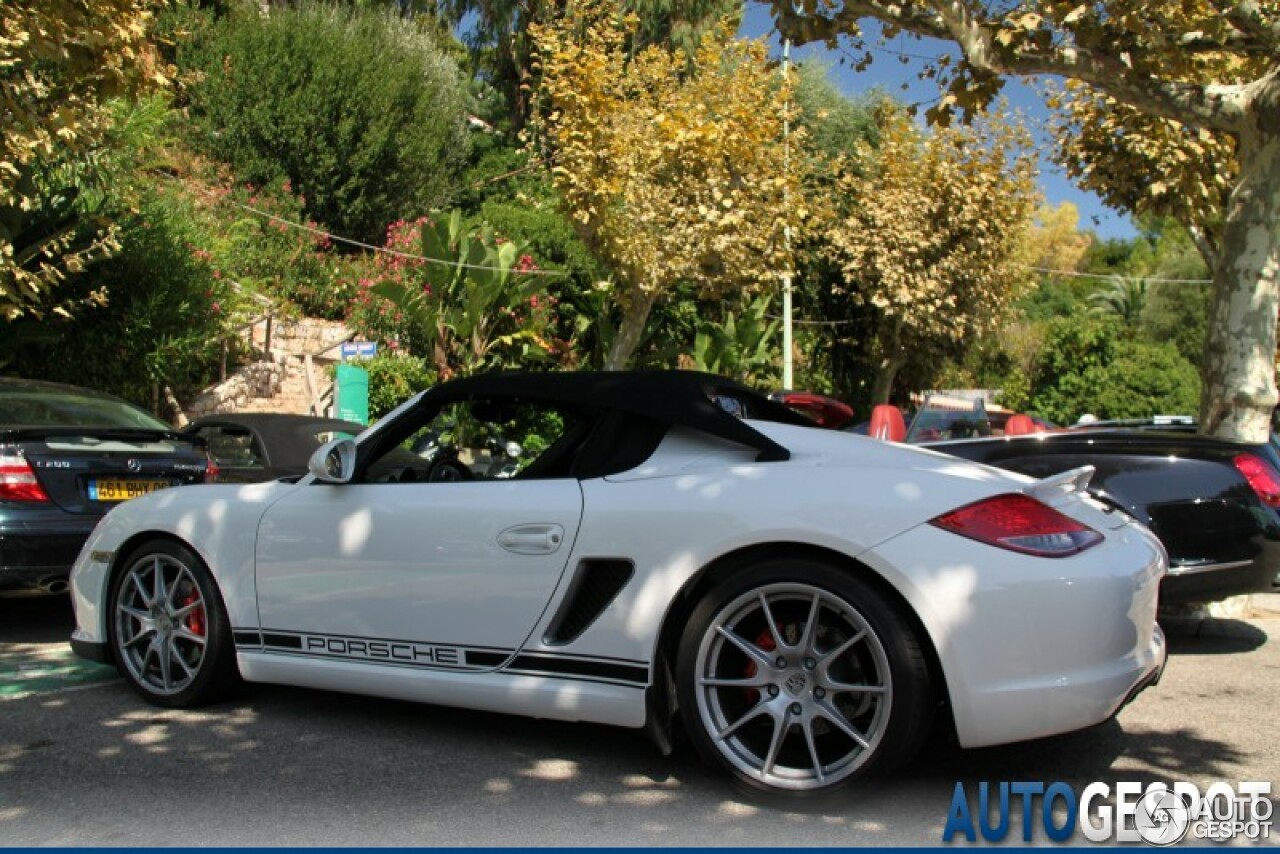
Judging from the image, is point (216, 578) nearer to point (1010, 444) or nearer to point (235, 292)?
point (1010, 444)

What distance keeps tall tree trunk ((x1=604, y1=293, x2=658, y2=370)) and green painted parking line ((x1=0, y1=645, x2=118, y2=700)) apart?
13.3 metres

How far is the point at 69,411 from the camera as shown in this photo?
7121 mm

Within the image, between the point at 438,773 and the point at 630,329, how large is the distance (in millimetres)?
15337

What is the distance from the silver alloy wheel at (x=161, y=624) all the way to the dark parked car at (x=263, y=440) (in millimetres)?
3478

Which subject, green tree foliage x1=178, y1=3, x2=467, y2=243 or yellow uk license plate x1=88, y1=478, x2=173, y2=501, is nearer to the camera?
Answer: yellow uk license plate x1=88, y1=478, x2=173, y2=501

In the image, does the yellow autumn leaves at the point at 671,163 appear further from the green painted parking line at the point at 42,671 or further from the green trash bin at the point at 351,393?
the green painted parking line at the point at 42,671

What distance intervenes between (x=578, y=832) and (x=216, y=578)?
2.14 metres

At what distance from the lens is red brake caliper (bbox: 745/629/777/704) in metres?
3.77

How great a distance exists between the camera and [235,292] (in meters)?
19.2

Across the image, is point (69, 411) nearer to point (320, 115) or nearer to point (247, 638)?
point (247, 638)

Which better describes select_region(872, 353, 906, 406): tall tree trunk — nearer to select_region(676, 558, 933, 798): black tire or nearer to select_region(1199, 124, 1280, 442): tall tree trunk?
select_region(1199, 124, 1280, 442): tall tree trunk

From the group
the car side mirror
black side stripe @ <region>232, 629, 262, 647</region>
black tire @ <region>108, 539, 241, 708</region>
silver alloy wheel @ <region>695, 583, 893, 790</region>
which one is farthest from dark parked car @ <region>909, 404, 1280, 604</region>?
black tire @ <region>108, 539, 241, 708</region>

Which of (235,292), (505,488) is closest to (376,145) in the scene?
(235,292)

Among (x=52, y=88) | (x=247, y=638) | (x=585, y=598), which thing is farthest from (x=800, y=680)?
(x=52, y=88)
